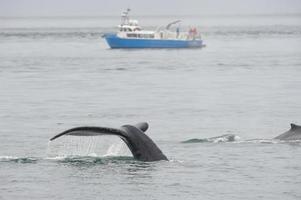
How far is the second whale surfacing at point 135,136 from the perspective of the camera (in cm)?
1591

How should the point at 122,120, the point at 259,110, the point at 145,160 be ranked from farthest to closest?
the point at 259,110 → the point at 122,120 → the point at 145,160

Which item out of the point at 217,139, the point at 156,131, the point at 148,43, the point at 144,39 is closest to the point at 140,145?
the point at 217,139

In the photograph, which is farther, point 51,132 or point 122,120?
point 122,120

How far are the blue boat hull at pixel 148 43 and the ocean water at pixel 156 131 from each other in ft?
90.6

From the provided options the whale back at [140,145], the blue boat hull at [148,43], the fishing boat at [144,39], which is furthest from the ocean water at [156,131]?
the blue boat hull at [148,43]

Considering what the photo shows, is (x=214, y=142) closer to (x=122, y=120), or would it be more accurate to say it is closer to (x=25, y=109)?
(x=122, y=120)

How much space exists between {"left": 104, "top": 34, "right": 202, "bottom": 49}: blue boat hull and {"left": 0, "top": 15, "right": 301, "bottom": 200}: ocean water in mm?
27623

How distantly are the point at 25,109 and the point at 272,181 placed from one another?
14.7m

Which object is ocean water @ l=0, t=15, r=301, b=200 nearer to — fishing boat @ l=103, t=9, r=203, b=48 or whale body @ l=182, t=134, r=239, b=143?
whale body @ l=182, t=134, r=239, b=143

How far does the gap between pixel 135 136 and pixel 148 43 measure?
66640 mm

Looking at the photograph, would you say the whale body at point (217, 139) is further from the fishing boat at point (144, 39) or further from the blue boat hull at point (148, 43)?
the blue boat hull at point (148, 43)

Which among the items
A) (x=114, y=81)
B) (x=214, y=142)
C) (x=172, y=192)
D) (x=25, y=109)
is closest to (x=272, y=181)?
(x=172, y=192)

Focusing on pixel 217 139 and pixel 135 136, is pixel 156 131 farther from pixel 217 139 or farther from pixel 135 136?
pixel 135 136

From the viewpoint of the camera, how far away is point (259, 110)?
99.8 feet
